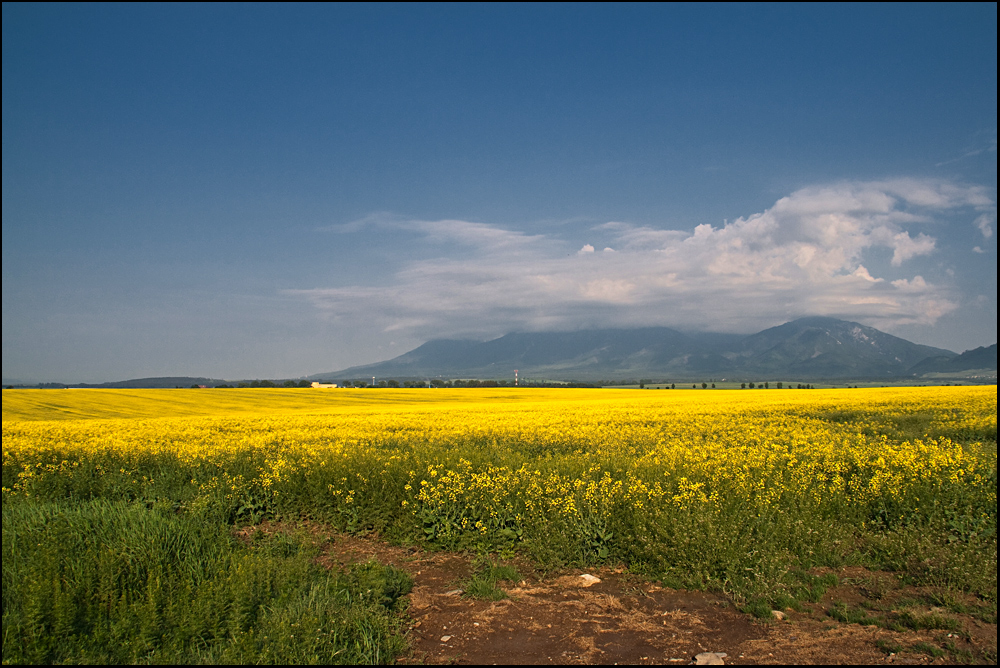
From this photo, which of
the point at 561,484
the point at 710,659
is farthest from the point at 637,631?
the point at 561,484

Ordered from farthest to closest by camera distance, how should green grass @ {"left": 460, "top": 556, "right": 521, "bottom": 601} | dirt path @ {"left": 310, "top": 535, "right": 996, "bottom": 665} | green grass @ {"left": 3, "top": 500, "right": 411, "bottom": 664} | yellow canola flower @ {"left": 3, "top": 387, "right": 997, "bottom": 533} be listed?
yellow canola flower @ {"left": 3, "top": 387, "right": 997, "bottom": 533}
green grass @ {"left": 460, "top": 556, "right": 521, "bottom": 601}
dirt path @ {"left": 310, "top": 535, "right": 996, "bottom": 665}
green grass @ {"left": 3, "top": 500, "right": 411, "bottom": 664}

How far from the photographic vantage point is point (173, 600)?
5352 millimetres

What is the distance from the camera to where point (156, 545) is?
245 inches

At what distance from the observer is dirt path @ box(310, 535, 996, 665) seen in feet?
16.1

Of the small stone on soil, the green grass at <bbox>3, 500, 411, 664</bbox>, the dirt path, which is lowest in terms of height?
the dirt path

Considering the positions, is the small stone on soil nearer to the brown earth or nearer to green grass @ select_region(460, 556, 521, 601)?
the brown earth

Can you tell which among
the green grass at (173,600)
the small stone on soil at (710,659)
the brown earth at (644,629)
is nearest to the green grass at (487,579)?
the brown earth at (644,629)

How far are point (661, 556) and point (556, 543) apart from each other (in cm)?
135

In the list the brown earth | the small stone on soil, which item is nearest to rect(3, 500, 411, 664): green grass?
the brown earth

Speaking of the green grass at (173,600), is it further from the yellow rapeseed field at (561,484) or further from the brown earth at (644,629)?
the yellow rapeseed field at (561,484)

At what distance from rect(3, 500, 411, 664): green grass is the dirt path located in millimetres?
575

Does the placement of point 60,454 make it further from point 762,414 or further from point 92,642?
point 762,414

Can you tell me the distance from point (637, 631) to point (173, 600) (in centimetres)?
A: 440

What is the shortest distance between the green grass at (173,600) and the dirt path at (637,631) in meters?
0.58
